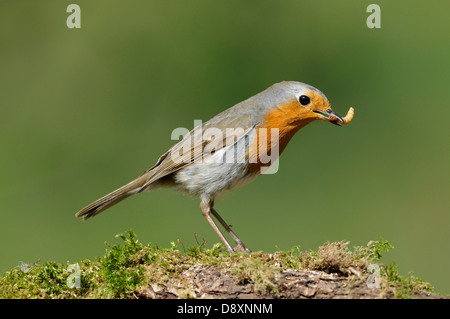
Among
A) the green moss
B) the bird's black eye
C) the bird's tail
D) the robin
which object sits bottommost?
the green moss

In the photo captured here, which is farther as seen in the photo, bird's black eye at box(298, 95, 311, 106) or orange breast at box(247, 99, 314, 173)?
bird's black eye at box(298, 95, 311, 106)

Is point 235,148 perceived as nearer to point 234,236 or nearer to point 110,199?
point 234,236

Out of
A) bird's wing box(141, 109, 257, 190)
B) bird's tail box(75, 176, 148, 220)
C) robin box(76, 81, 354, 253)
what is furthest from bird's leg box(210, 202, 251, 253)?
bird's tail box(75, 176, 148, 220)

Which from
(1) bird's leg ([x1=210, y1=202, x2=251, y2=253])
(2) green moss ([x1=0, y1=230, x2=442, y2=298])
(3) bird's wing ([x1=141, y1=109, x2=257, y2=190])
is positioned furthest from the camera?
(3) bird's wing ([x1=141, y1=109, x2=257, y2=190])

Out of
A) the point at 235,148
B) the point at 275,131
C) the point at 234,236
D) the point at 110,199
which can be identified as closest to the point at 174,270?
the point at 234,236

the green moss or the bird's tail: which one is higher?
the bird's tail

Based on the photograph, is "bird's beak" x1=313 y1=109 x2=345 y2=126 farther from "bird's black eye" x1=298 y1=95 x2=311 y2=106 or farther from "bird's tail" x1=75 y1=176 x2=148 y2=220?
"bird's tail" x1=75 y1=176 x2=148 y2=220
